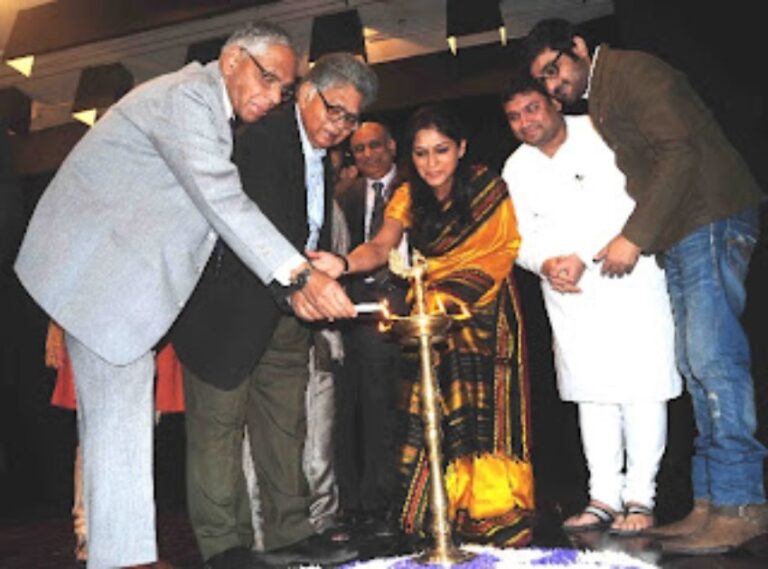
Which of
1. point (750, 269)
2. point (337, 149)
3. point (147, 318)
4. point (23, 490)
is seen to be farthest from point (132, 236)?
point (23, 490)

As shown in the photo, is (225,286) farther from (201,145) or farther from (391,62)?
(391,62)

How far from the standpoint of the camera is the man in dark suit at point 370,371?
10.6 ft

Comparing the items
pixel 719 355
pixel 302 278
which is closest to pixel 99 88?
pixel 302 278

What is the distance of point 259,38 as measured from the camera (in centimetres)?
233

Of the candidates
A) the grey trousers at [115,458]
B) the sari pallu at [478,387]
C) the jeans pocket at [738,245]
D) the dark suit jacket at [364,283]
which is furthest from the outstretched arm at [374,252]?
the jeans pocket at [738,245]

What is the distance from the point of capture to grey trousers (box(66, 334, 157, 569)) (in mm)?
1983

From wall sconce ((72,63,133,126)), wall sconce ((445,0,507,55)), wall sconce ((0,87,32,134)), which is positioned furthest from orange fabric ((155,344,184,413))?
wall sconce ((0,87,32,134))

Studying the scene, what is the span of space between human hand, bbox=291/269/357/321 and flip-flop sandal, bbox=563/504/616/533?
1.13 m

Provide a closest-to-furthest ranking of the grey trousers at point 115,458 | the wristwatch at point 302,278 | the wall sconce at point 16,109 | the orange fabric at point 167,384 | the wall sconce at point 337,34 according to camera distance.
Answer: the grey trousers at point 115,458
the wristwatch at point 302,278
the orange fabric at point 167,384
the wall sconce at point 337,34
the wall sconce at point 16,109

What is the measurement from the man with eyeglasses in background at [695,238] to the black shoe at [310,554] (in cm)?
89

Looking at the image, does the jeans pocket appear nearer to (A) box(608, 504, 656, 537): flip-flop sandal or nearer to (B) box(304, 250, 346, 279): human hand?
(A) box(608, 504, 656, 537): flip-flop sandal

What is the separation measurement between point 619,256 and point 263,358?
1111mm

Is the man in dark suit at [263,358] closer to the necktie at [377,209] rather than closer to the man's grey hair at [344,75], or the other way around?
the man's grey hair at [344,75]

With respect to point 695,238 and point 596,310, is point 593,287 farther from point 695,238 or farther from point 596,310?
point 695,238
